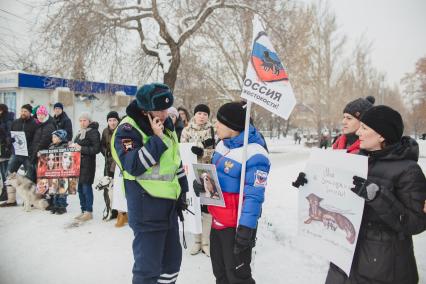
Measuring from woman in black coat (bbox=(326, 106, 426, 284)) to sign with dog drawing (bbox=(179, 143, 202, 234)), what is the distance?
6.93 feet

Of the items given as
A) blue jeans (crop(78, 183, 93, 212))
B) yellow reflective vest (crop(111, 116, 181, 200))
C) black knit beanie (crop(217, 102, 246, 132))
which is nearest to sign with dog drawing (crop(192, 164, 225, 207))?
yellow reflective vest (crop(111, 116, 181, 200))

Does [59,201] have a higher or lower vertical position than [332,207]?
lower

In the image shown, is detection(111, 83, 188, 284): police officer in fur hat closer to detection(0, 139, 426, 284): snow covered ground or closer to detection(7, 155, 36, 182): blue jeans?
detection(0, 139, 426, 284): snow covered ground

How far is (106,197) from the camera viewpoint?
5875 millimetres

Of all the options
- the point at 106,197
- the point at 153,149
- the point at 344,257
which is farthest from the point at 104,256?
the point at 344,257

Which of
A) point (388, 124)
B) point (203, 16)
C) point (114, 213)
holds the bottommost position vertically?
point (114, 213)

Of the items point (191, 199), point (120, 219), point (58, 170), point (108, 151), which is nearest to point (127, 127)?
point (191, 199)

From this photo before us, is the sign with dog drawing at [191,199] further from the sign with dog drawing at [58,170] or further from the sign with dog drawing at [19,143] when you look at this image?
the sign with dog drawing at [19,143]

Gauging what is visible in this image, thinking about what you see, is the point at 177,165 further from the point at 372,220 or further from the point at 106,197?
the point at 106,197

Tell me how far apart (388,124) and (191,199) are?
→ 2.53 m

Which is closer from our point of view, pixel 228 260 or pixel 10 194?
pixel 228 260

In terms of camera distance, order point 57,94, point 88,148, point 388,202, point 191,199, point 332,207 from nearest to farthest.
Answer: point 388,202, point 332,207, point 191,199, point 88,148, point 57,94

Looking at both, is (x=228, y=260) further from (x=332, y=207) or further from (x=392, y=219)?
(x=392, y=219)

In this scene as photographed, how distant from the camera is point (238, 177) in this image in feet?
9.09
